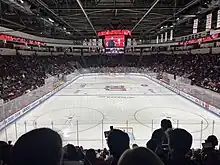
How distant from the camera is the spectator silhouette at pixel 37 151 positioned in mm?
812

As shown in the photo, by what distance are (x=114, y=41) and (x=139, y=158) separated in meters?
10.7

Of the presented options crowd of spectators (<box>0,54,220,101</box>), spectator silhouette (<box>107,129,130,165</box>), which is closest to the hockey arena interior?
spectator silhouette (<box>107,129,130,165</box>)

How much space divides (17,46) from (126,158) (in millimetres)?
21752

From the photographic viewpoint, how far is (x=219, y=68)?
15.1 meters

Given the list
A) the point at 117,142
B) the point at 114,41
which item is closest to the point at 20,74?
the point at 114,41

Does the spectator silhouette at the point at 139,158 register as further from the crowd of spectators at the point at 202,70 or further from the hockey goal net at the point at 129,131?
the crowd of spectators at the point at 202,70

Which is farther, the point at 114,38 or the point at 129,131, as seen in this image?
the point at 114,38

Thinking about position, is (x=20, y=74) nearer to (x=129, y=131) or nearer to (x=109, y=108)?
(x=109, y=108)

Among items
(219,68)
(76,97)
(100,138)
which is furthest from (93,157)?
(219,68)

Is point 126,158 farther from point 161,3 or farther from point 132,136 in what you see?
point 161,3

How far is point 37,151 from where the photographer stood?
0.82 metres

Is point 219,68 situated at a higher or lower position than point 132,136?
higher

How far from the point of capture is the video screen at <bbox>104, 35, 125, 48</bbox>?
11.1m

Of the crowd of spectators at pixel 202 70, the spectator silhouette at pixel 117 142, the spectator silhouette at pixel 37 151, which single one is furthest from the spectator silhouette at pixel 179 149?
the crowd of spectators at pixel 202 70
